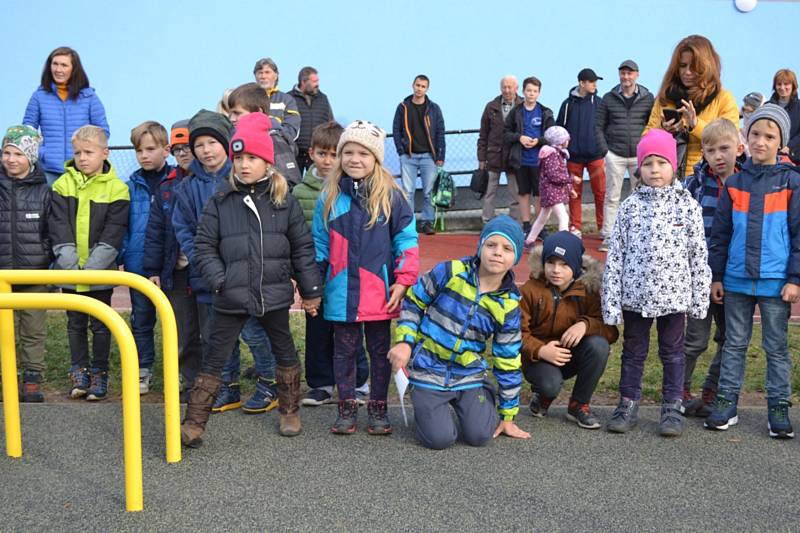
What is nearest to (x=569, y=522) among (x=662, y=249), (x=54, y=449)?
(x=662, y=249)

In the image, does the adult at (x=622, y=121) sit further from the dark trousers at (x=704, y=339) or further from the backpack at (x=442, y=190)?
the dark trousers at (x=704, y=339)

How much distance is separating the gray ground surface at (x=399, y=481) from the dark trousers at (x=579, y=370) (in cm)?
20

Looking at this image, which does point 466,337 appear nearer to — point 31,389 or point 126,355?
point 126,355

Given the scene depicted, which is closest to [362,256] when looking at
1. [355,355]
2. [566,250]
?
[355,355]

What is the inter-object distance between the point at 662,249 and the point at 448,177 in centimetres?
719

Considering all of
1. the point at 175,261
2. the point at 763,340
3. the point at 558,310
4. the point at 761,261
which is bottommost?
the point at 763,340

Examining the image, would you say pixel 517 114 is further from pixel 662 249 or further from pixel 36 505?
pixel 36 505

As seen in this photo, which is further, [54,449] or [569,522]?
[54,449]

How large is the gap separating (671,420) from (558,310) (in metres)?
0.83

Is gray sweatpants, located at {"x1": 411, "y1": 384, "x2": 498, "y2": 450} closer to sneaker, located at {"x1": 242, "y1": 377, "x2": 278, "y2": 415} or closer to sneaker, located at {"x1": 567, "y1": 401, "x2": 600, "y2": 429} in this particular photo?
sneaker, located at {"x1": 567, "y1": 401, "x2": 600, "y2": 429}

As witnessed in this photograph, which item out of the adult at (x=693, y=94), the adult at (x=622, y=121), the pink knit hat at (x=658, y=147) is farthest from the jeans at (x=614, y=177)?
the pink knit hat at (x=658, y=147)

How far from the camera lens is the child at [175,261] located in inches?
204

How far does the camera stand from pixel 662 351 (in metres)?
4.85

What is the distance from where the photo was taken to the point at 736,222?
4793 mm
